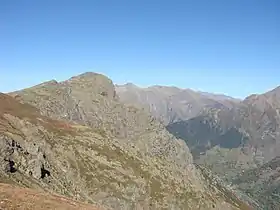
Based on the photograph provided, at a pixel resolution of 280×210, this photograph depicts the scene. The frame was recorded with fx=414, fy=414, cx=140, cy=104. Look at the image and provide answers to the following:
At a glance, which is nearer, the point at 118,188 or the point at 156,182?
the point at 118,188

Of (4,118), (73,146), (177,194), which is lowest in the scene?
(177,194)

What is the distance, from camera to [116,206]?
148 metres

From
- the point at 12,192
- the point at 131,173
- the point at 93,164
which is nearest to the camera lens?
the point at 12,192

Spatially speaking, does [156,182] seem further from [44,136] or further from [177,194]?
[44,136]

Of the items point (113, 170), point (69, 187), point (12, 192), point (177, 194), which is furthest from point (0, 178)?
point (177, 194)

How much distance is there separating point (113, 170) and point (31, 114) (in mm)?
44108

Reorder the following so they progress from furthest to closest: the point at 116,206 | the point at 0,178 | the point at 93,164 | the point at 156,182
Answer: the point at 156,182, the point at 93,164, the point at 116,206, the point at 0,178

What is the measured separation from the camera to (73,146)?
524 ft

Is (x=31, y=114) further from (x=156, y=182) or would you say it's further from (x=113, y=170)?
(x=156, y=182)

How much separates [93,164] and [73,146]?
34.1ft

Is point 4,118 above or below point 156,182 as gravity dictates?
above

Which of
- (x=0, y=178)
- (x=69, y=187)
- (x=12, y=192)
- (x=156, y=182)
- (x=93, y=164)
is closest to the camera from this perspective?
→ (x=12, y=192)

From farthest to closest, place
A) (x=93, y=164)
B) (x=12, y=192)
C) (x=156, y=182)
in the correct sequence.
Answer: (x=156, y=182), (x=93, y=164), (x=12, y=192)

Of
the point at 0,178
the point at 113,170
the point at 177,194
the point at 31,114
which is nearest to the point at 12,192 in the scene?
the point at 0,178
